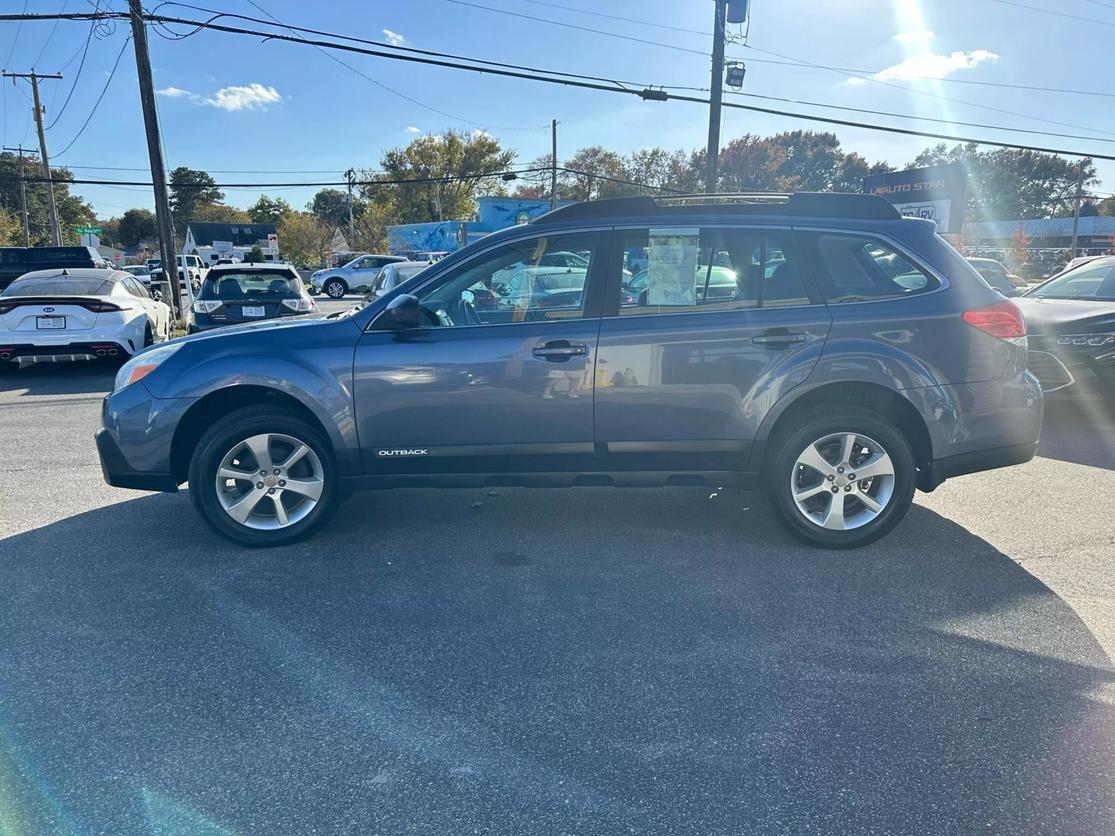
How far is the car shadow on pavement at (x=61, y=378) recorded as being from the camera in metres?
9.11

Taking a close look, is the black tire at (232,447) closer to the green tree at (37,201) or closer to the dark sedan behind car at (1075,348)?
the dark sedan behind car at (1075,348)

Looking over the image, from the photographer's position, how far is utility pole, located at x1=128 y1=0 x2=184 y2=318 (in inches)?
579

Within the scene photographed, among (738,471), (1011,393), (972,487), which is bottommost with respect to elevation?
(972,487)

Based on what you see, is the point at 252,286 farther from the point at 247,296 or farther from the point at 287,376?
the point at 287,376

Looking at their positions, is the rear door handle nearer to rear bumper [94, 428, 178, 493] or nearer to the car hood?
rear bumper [94, 428, 178, 493]

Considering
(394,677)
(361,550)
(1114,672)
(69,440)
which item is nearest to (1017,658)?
(1114,672)

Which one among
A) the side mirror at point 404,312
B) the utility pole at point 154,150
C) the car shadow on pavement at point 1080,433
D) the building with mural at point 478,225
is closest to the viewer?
the side mirror at point 404,312

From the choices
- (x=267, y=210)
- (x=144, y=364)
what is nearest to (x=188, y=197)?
(x=267, y=210)

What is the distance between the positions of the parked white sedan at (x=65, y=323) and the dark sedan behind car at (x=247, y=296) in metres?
0.87

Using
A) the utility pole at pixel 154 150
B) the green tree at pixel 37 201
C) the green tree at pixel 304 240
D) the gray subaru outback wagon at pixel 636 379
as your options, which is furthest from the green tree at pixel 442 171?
the gray subaru outback wagon at pixel 636 379

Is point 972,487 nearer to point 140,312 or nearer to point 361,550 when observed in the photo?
point 361,550

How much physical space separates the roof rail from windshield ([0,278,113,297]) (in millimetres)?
8242

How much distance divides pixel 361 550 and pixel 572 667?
1.72 m

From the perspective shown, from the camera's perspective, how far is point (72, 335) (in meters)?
9.12
